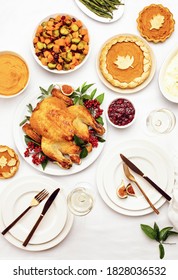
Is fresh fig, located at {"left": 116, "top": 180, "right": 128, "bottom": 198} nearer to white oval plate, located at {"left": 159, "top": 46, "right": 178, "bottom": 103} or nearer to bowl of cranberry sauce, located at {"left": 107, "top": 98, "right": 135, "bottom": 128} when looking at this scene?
bowl of cranberry sauce, located at {"left": 107, "top": 98, "right": 135, "bottom": 128}

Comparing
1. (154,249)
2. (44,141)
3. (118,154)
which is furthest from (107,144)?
(154,249)

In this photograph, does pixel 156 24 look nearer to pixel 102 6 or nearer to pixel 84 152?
pixel 102 6

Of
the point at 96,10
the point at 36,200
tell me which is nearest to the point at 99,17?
the point at 96,10

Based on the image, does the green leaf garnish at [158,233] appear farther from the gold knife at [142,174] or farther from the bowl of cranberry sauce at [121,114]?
the bowl of cranberry sauce at [121,114]

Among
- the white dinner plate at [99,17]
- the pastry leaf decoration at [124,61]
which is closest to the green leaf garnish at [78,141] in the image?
the pastry leaf decoration at [124,61]

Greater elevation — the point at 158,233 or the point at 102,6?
the point at 102,6
